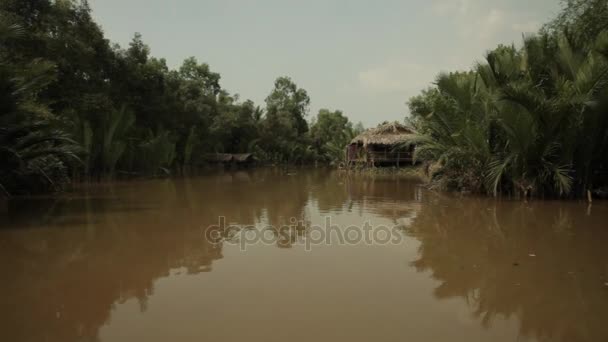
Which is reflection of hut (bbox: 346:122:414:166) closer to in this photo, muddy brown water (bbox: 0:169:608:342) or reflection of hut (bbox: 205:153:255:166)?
reflection of hut (bbox: 205:153:255:166)

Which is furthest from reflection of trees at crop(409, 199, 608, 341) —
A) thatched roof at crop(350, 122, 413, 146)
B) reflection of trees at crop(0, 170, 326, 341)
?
thatched roof at crop(350, 122, 413, 146)

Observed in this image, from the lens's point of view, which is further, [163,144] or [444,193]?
[163,144]

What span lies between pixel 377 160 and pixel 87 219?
18.3 meters

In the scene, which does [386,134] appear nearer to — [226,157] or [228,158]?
[228,158]

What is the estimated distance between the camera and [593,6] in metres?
10.5

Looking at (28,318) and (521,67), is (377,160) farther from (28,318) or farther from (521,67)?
(28,318)

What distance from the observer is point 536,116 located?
877 centimetres

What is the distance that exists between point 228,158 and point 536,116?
77.4 feet

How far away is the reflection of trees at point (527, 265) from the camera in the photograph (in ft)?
10.6

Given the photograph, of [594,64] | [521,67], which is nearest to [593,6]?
[521,67]

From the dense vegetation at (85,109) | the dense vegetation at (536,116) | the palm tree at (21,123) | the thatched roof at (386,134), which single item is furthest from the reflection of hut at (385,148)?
the palm tree at (21,123)

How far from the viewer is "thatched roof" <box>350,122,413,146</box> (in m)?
22.6

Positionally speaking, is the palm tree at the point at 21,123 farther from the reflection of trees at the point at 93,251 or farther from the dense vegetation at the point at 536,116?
the dense vegetation at the point at 536,116

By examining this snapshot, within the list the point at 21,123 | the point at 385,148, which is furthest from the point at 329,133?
the point at 21,123
